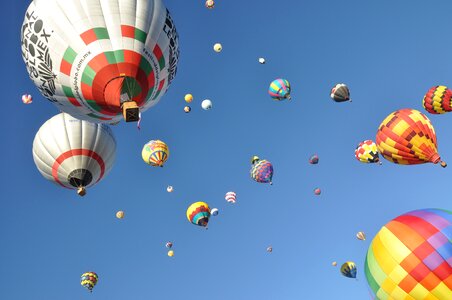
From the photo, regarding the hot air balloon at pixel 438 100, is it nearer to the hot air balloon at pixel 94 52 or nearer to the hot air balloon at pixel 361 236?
the hot air balloon at pixel 361 236

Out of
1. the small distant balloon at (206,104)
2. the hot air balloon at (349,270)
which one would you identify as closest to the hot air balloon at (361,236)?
the hot air balloon at (349,270)

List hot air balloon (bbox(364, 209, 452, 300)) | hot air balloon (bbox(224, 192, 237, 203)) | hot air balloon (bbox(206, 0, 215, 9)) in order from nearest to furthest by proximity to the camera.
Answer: hot air balloon (bbox(364, 209, 452, 300)), hot air balloon (bbox(206, 0, 215, 9)), hot air balloon (bbox(224, 192, 237, 203))

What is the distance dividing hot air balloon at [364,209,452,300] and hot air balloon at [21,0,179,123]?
7.40 meters

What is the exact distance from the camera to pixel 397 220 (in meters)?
10.9

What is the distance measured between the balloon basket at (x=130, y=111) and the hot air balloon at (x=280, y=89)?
531 inches

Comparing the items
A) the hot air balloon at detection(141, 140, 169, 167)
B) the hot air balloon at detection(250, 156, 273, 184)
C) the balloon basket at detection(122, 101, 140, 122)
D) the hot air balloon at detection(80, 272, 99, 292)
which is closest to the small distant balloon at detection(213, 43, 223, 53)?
the hot air balloon at detection(141, 140, 169, 167)

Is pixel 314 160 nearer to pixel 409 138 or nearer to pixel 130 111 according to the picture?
pixel 409 138

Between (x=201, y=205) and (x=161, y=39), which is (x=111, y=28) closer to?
(x=161, y=39)

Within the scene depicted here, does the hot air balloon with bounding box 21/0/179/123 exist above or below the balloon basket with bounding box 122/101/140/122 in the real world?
above

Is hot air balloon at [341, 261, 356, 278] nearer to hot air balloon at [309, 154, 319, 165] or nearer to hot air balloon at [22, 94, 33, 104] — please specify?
hot air balloon at [309, 154, 319, 165]

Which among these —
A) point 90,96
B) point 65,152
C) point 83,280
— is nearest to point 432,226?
point 90,96

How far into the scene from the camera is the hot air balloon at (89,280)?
19500mm

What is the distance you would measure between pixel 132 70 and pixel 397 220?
26.3 feet

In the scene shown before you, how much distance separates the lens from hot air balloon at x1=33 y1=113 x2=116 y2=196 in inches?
498
